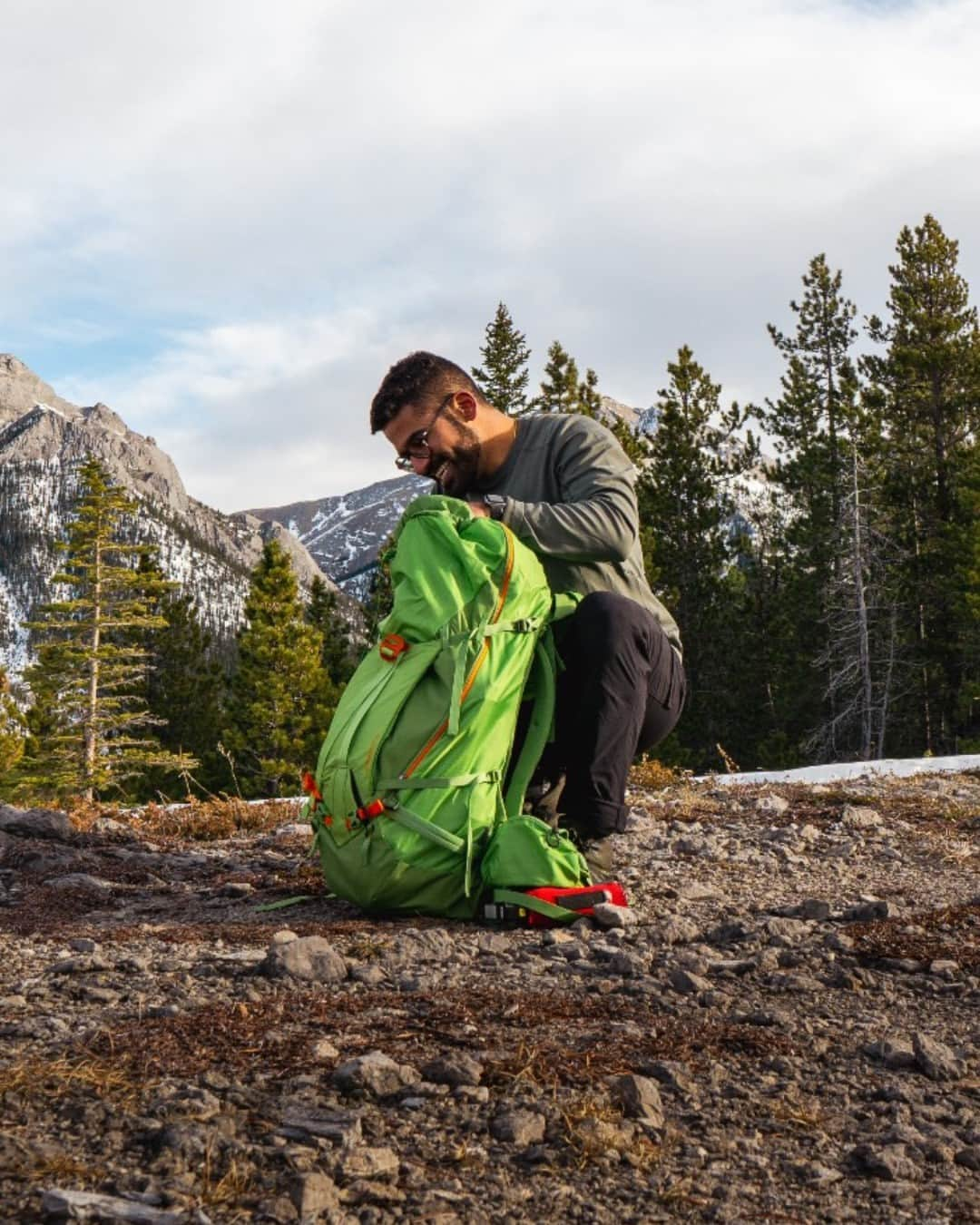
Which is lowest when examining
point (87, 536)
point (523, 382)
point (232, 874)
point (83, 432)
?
point (232, 874)

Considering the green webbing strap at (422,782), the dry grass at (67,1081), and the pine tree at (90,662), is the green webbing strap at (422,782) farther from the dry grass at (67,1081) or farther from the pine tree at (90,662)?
the pine tree at (90,662)

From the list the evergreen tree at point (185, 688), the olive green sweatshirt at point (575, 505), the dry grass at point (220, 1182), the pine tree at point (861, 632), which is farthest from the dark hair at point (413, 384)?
the evergreen tree at point (185, 688)

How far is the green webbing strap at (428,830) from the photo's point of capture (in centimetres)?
305

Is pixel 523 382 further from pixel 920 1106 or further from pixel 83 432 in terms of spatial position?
pixel 83 432

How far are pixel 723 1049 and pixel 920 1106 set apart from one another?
1.17 ft

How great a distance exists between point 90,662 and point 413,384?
28.0 m

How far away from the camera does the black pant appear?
133 inches

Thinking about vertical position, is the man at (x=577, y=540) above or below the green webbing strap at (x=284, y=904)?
above

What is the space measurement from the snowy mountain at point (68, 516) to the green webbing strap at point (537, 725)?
137 meters

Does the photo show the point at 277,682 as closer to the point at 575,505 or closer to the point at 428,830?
the point at 575,505

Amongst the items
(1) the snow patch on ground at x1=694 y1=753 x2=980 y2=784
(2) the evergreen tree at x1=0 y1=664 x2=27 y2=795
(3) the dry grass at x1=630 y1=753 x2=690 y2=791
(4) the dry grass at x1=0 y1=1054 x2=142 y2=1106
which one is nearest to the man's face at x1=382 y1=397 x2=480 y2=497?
(4) the dry grass at x1=0 y1=1054 x2=142 y2=1106

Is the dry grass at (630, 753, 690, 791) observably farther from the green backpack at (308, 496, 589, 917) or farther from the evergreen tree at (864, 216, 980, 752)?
the evergreen tree at (864, 216, 980, 752)

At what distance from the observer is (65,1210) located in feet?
4.25

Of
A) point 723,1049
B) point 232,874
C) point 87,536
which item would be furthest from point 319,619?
point 723,1049
